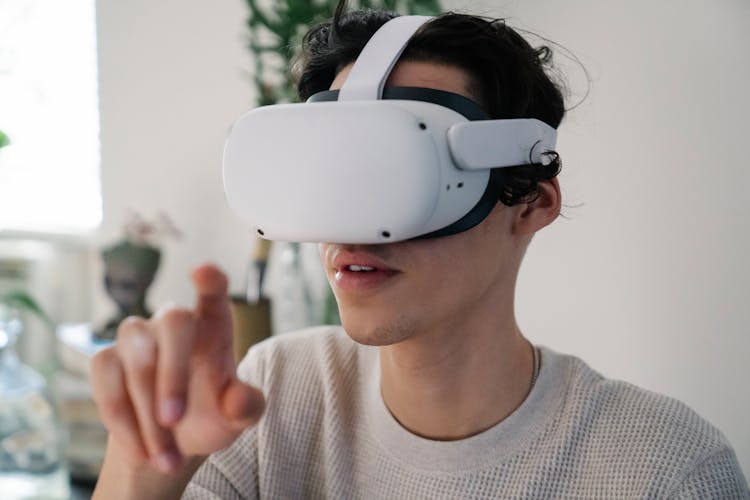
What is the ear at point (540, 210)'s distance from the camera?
879mm

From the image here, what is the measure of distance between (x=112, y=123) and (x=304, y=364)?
146cm

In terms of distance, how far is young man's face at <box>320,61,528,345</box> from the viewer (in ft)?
2.50

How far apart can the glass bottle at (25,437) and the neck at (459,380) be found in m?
0.65

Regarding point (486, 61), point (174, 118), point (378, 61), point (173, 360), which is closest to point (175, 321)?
point (173, 360)

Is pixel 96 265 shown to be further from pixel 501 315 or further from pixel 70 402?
pixel 501 315

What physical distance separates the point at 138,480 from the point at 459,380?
1.27 feet

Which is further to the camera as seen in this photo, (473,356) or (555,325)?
(555,325)

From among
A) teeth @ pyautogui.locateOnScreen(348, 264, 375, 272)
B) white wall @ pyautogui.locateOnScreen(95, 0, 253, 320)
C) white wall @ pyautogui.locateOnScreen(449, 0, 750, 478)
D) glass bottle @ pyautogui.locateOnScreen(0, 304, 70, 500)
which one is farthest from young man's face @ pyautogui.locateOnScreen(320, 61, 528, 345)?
white wall @ pyautogui.locateOnScreen(95, 0, 253, 320)

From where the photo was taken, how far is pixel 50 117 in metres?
2.09

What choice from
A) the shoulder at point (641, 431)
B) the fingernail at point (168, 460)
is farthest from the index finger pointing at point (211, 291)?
the shoulder at point (641, 431)

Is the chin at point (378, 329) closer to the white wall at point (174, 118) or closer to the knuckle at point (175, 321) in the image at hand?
the knuckle at point (175, 321)

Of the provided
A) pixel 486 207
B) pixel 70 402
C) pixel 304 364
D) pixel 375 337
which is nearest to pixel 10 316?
pixel 70 402

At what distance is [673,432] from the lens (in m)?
0.79

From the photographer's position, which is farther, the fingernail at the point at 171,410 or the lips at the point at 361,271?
the lips at the point at 361,271
